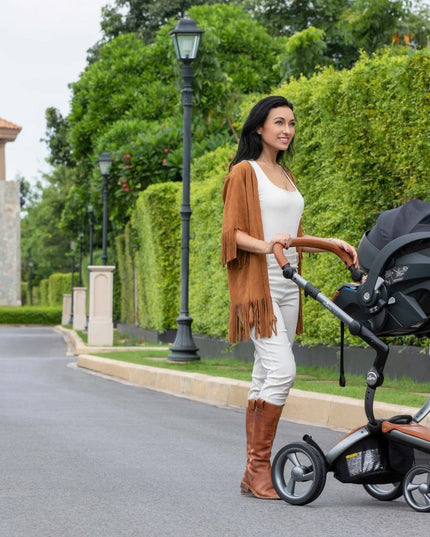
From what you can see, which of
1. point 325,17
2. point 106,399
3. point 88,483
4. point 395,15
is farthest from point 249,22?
point 88,483

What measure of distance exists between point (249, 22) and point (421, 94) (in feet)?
90.9

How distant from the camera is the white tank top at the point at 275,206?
600 centimetres

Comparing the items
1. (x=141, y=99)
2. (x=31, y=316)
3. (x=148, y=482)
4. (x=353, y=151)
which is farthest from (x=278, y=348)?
(x=31, y=316)

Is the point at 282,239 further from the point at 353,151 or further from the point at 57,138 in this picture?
the point at 57,138

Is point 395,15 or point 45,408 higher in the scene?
point 395,15

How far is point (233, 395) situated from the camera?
12.4 m

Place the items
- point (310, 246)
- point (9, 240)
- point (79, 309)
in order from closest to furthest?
point (310, 246)
point (79, 309)
point (9, 240)

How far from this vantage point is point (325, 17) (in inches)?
1644

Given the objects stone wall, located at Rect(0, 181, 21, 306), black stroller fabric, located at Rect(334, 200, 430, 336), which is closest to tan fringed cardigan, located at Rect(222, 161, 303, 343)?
black stroller fabric, located at Rect(334, 200, 430, 336)

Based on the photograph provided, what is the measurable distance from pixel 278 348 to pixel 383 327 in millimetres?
733

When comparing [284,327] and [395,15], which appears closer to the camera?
[284,327]

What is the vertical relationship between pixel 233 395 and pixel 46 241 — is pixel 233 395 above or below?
below

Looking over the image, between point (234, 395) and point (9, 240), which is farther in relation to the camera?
point (9, 240)

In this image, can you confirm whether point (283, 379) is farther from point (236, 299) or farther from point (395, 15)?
point (395, 15)
